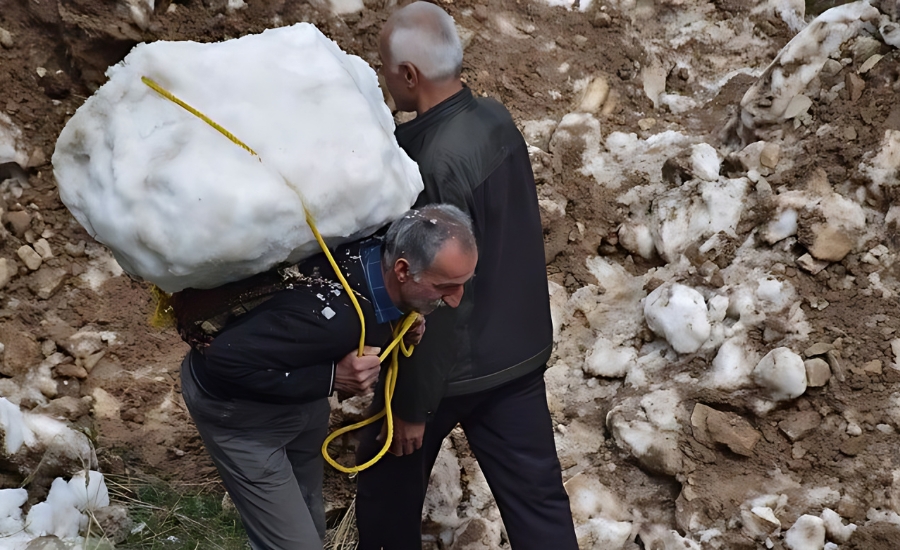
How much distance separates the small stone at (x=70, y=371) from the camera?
332 cm

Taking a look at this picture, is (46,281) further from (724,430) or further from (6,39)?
(724,430)

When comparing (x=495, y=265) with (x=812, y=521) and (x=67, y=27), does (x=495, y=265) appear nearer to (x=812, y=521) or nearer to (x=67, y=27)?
(x=812, y=521)

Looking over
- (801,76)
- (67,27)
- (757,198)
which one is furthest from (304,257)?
(801,76)

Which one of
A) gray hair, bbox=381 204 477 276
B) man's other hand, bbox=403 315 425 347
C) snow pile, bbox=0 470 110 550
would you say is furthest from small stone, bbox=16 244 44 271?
gray hair, bbox=381 204 477 276

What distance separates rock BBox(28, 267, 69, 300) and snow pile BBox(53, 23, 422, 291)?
220cm

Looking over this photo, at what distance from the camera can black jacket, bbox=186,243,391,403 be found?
1.70 m

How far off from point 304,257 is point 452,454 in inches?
70.4

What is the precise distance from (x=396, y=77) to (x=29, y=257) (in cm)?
237

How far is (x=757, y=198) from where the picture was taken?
3.60 m

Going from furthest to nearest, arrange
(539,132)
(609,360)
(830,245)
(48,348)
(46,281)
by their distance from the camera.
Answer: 1. (539,132)
2. (46,281)
3. (609,360)
4. (48,348)
5. (830,245)

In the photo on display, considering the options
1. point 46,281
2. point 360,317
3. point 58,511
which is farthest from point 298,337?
point 46,281

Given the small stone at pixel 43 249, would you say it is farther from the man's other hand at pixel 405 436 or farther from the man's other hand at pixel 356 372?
the man's other hand at pixel 356 372

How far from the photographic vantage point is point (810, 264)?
327cm

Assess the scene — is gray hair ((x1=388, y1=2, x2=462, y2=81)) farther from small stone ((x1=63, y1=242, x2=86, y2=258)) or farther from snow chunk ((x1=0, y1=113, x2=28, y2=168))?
snow chunk ((x1=0, y1=113, x2=28, y2=168))
